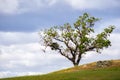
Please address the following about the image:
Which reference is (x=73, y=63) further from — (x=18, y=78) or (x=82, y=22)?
(x=18, y=78)

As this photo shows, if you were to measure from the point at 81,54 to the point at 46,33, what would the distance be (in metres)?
10.7

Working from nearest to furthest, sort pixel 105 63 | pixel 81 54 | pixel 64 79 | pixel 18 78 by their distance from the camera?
1. pixel 64 79
2. pixel 18 78
3. pixel 105 63
4. pixel 81 54

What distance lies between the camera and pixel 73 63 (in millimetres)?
79750

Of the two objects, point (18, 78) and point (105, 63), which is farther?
point (105, 63)

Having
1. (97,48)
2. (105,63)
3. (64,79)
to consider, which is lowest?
(64,79)

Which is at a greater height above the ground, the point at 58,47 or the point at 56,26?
the point at 56,26

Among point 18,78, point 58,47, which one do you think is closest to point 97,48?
point 58,47

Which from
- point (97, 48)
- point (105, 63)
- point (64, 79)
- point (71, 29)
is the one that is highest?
point (71, 29)

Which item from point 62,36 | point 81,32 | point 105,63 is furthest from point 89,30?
point 105,63

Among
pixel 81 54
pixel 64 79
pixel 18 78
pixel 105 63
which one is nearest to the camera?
pixel 64 79

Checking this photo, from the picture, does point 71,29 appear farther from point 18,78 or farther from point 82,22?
point 18,78

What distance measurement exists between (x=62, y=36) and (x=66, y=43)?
2.09 meters

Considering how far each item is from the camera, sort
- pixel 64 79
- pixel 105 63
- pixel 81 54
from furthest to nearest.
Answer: pixel 81 54 → pixel 105 63 → pixel 64 79

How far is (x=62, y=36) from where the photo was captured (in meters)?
80.0
